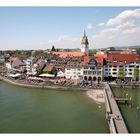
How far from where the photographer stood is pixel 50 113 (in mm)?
24297

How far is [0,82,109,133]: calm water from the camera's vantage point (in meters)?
20.0

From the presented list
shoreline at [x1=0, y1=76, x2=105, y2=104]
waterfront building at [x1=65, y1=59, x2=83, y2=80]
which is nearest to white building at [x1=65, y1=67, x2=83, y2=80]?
waterfront building at [x1=65, y1=59, x2=83, y2=80]

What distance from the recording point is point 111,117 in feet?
65.9

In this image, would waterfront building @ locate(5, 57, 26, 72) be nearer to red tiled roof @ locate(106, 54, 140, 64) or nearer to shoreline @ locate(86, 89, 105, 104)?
red tiled roof @ locate(106, 54, 140, 64)

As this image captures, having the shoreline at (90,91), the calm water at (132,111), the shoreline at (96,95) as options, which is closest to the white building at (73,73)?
the shoreline at (90,91)

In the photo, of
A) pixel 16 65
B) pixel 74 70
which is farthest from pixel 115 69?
pixel 16 65

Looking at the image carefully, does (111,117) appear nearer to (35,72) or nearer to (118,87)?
(118,87)

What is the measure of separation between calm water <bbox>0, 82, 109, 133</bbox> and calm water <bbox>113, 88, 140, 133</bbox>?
1.76 meters

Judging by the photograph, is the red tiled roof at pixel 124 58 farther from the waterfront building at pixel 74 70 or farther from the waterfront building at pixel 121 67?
the waterfront building at pixel 74 70

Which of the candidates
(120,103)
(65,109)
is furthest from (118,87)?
(65,109)

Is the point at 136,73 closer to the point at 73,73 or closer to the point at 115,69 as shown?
the point at 115,69

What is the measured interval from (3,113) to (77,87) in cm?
1335

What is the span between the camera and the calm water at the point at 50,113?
20.0m

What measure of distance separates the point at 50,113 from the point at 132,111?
279 inches
